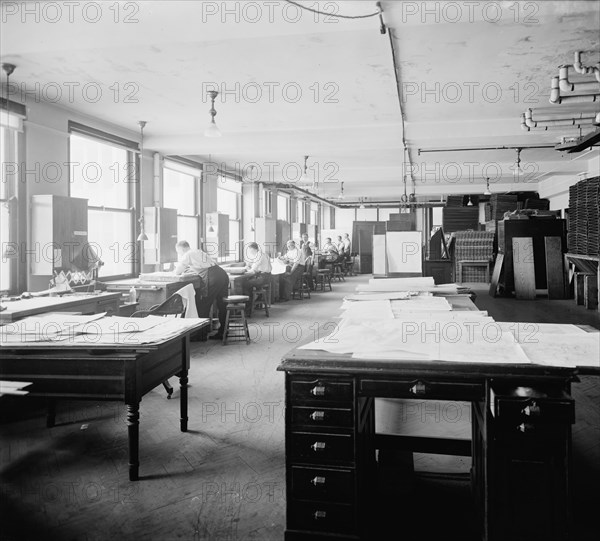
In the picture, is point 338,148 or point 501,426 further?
point 338,148

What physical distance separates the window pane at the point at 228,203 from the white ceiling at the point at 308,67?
7.72 ft

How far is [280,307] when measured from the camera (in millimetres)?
10086

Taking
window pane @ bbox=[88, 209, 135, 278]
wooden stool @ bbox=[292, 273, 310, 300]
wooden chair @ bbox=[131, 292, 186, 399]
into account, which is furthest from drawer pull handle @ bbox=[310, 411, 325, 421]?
wooden stool @ bbox=[292, 273, 310, 300]

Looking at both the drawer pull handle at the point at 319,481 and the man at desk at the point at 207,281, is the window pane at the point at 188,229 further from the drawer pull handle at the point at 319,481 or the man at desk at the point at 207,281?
the drawer pull handle at the point at 319,481

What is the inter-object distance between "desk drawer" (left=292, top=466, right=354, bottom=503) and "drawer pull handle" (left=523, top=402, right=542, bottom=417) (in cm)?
76

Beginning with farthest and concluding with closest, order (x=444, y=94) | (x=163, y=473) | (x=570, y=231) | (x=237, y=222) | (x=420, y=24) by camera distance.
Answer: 1. (x=237, y=222)
2. (x=570, y=231)
3. (x=444, y=94)
4. (x=420, y=24)
5. (x=163, y=473)

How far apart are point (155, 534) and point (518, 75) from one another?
5.29 meters

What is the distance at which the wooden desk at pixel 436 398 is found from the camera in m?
1.96

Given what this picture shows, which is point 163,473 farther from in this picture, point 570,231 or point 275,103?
point 570,231

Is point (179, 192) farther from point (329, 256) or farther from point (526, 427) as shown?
point (526, 427)

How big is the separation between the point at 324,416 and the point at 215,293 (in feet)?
15.9

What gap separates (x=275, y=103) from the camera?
6.30 m

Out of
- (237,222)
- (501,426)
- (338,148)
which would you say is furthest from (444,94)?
(237,222)

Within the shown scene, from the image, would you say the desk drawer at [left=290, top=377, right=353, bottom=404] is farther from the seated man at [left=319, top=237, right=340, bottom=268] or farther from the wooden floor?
the seated man at [left=319, top=237, right=340, bottom=268]
